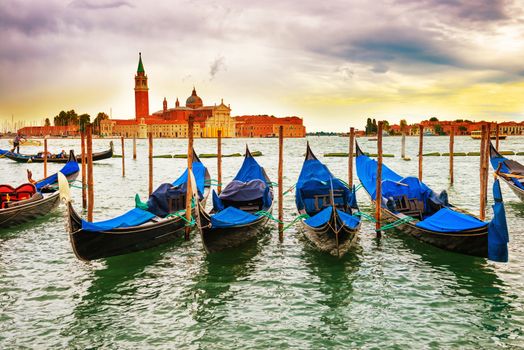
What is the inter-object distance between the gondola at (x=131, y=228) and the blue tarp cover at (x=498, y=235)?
14.0ft

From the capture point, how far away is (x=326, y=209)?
6586 millimetres

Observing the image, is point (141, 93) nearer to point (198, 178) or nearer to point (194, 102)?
point (194, 102)

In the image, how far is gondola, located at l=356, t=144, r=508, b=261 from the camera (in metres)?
5.16

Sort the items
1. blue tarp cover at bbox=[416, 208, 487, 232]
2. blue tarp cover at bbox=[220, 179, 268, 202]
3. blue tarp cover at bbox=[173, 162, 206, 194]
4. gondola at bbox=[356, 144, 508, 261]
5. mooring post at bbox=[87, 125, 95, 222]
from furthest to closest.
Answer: blue tarp cover at bbox=[173, 162, 206, 194] < blue tarp cover at bbox=[220, 179, 268, 202] < mooring post at bbox=[87, 125, 95, 222] < blue tarp cover at bbox=[416, 208, 487, 232] < gondola at bbox=[356, 144, 508, 261]

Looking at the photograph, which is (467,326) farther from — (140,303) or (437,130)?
(437,130)

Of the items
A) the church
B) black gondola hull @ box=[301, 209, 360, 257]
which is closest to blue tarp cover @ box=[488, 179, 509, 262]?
black gondola hull @ box=[301, 209, 360, 257]

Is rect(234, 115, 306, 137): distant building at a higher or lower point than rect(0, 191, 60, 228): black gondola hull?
higher

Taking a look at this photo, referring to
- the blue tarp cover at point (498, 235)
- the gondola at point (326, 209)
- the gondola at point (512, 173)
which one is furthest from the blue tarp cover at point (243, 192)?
the gondola at point (512, 173)

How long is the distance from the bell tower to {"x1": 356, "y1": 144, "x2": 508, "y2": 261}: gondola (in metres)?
99.4

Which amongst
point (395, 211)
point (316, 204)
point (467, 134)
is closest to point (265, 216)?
point (316, 204)

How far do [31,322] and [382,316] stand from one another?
3.38 metres

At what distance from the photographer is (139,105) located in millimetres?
104750

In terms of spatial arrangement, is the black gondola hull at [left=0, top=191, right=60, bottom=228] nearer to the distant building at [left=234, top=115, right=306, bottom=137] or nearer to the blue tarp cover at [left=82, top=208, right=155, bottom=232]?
the blue tarp cover at [left=82, top=208, right=155, bottom=232]

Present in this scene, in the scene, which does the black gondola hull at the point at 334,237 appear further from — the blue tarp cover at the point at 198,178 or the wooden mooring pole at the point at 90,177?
the blue tarp cover at the point at 198,178
